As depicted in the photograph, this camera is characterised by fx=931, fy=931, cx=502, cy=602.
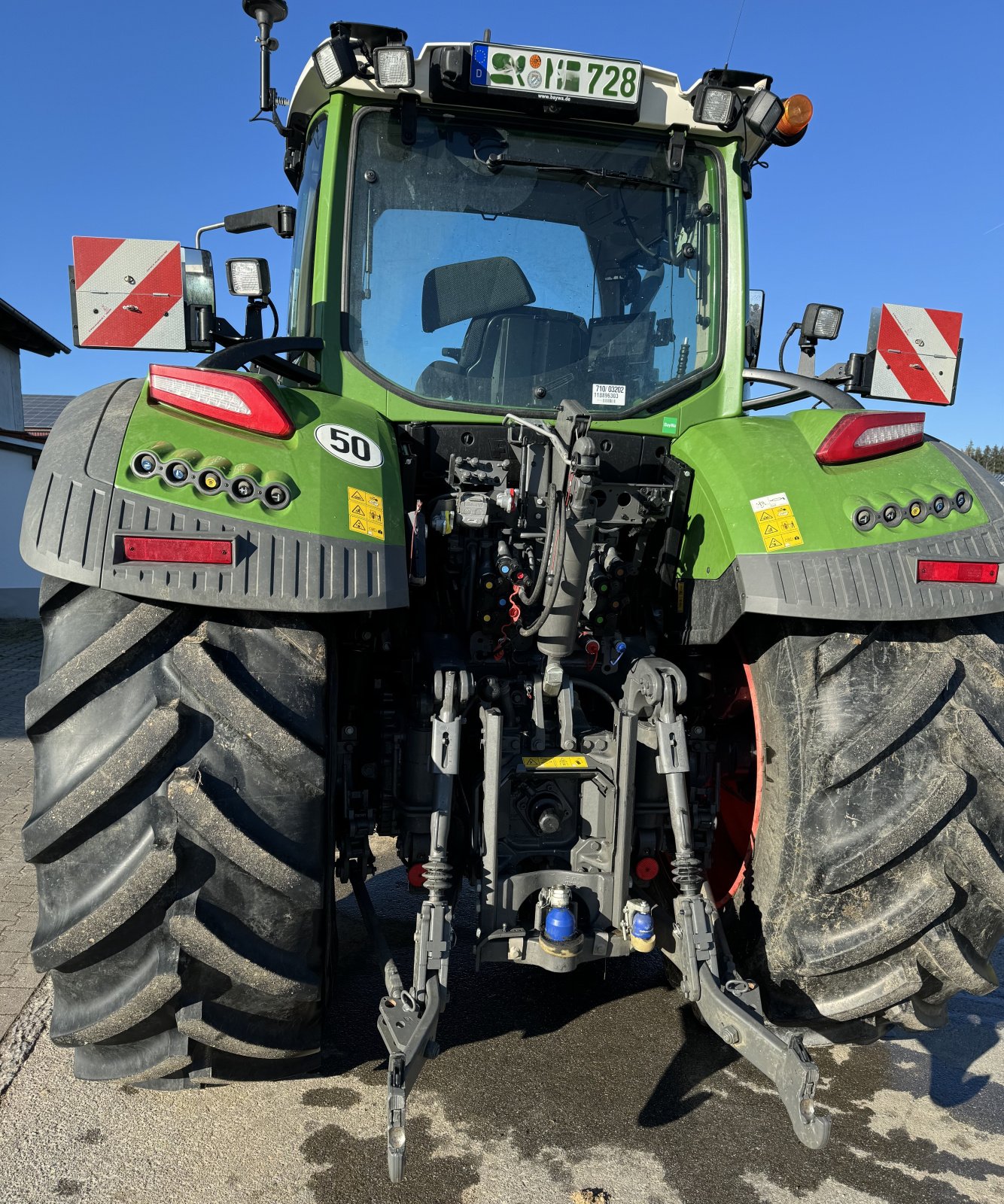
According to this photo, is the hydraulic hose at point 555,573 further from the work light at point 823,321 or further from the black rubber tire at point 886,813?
the work light at point 823,321

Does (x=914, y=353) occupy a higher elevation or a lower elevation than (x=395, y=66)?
lower

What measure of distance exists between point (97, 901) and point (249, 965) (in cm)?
35

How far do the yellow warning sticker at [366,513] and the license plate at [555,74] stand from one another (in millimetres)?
1340

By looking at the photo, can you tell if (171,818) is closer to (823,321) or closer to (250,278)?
(250,278)

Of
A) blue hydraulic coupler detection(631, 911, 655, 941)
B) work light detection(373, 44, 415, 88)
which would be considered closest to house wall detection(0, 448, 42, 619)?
work light detection(373, 44, 415, 88)

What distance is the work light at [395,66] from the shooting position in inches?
102

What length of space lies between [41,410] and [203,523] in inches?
1071

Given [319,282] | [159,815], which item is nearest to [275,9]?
[319,282]

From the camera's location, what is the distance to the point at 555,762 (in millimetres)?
2516

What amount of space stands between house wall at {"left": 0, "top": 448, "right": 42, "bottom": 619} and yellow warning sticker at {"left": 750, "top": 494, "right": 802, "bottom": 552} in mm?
14936

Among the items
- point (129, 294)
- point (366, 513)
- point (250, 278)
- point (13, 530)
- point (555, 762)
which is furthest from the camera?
point (13, 530)

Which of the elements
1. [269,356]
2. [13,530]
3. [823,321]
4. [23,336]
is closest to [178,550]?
[269,356]

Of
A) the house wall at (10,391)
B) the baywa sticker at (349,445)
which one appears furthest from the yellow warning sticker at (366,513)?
the house wall at (10,391)

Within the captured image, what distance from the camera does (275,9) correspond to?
Result: 285 centimetres
